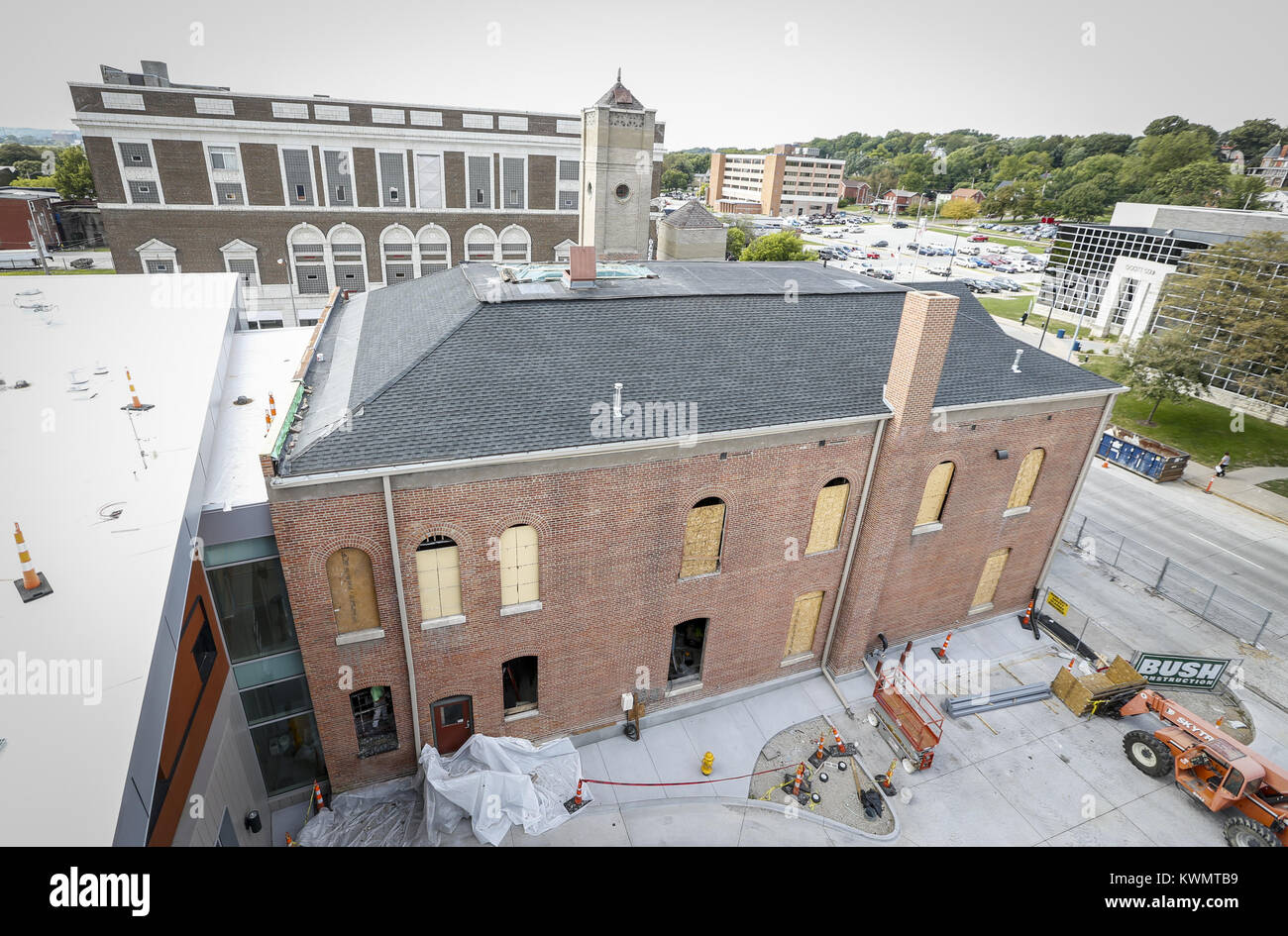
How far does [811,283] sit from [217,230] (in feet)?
142

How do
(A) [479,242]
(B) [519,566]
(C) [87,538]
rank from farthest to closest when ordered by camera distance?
(A) [479,242] → (B) [519,566] → (C) [87,538]

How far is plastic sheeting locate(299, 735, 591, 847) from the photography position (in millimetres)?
15750

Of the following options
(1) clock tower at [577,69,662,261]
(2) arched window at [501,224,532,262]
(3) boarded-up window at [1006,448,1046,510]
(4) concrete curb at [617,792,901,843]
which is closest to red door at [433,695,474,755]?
(4) concrete curb at [617,792,901,843]

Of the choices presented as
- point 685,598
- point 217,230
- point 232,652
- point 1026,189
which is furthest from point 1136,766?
point 1026,189

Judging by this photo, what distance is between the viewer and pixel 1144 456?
36219 millimetres

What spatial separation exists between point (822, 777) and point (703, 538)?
24.3ft

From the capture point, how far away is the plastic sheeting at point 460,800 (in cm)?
1575

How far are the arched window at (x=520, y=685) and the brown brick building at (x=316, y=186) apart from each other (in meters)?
26.9

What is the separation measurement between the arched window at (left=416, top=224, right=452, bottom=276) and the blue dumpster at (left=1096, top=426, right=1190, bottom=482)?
46083 mm

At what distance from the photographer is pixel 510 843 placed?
1561cm

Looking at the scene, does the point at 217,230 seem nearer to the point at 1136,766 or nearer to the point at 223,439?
the point at 223,439

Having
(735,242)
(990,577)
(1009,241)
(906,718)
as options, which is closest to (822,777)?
(906,718)

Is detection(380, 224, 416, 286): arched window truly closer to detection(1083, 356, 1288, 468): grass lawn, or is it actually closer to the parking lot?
the parking lot

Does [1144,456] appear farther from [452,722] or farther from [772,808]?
[452,722]
